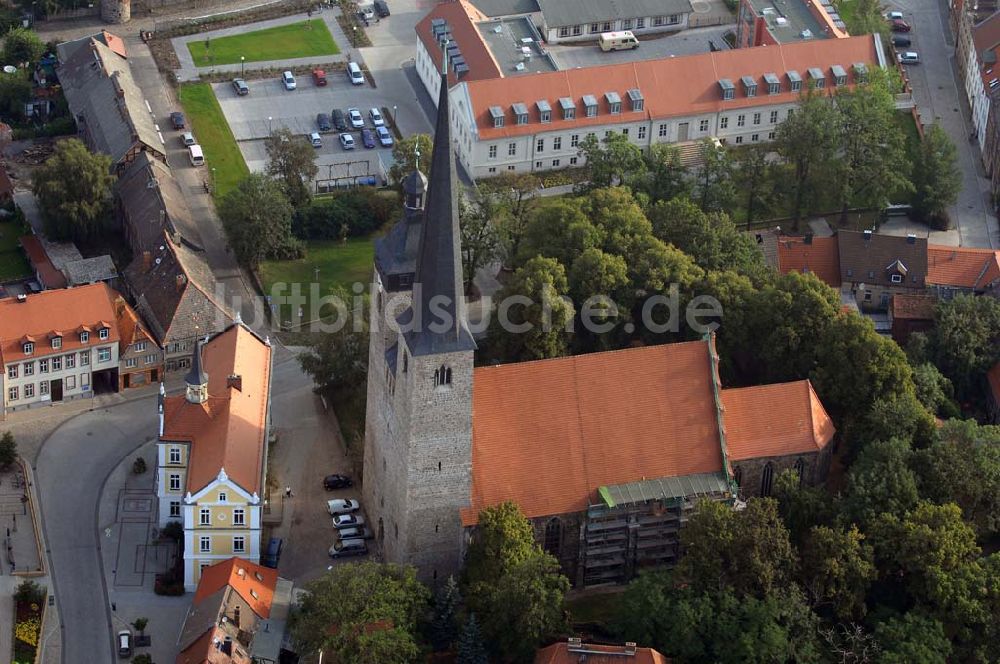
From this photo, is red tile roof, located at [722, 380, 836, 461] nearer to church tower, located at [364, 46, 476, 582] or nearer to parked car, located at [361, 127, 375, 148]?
church tower, located at [364, 46, 476, 582]

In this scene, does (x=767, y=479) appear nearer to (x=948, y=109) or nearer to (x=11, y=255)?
(x=11, y=255)

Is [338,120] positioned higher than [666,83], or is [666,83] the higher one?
[338,120]

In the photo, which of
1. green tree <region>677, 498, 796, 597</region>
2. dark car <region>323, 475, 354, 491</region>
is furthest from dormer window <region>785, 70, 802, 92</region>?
green tree <region>677, 498, 796, 597</region>

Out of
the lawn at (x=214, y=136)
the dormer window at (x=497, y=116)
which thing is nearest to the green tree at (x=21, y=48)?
the lawn at (x=214, y=136)

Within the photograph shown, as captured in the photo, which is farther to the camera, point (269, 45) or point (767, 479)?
point (269, 45)

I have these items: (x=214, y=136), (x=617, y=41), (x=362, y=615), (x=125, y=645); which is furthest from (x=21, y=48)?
(x=362, y=615)

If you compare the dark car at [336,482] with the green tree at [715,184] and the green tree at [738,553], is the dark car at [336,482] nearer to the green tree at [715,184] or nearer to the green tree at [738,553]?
the green tree at [738,553]
